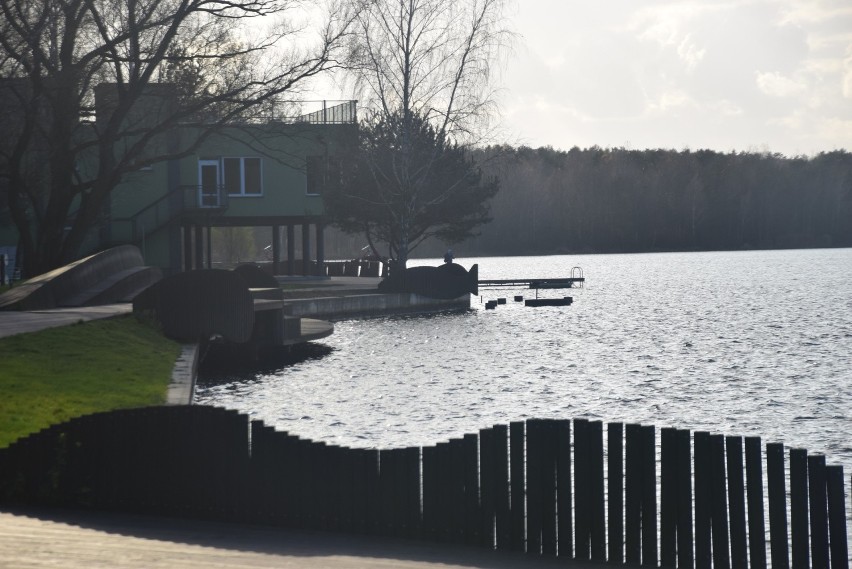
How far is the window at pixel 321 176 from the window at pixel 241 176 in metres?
2.28

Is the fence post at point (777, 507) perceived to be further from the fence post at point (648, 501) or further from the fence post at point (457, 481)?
the fence post at point (457, 481)

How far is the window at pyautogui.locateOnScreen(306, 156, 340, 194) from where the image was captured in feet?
174

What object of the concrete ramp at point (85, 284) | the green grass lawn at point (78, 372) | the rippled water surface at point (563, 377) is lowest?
the rippled water surface at point (563, 377)

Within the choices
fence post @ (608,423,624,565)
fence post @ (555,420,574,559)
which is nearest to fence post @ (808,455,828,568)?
fence post @ (608,423,624,565)

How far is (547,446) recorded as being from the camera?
840 cm

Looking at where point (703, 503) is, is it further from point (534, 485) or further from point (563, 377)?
point (563, 377)

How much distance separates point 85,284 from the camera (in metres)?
30.5

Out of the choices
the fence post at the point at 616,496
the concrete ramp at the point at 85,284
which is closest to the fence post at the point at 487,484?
the fence post at the point at 616,496

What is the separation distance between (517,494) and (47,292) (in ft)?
69.7

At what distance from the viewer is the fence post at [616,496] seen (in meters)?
8.23

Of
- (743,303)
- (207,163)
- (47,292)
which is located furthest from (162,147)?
(743,303)

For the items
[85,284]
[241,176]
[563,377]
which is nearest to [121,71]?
[85,284]

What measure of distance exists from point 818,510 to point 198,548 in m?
4.07

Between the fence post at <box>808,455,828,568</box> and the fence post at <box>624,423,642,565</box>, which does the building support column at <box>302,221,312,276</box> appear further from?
the fence post at <box>808,455,828,568</box>
